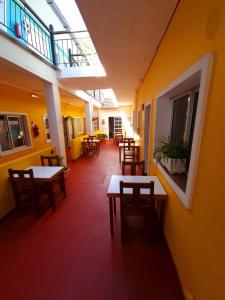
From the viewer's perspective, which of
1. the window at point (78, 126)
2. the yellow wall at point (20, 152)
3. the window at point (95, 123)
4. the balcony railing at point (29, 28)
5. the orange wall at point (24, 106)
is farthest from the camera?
the window at point (95, 123)

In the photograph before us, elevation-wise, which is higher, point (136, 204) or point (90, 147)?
point (136, 204)

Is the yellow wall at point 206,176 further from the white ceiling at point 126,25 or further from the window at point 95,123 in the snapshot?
the window at point 95,123

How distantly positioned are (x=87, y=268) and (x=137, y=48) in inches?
119

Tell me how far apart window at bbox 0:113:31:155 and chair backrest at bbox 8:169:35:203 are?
2.07 meters

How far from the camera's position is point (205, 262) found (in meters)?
0.87

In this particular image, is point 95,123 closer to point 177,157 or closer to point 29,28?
point 29,28

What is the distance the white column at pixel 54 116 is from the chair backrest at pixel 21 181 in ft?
4.68

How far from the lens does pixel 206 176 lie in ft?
2.81

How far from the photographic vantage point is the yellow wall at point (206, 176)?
2.37ft

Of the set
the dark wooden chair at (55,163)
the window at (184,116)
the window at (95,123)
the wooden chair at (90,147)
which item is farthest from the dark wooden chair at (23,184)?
the window at (95,123)

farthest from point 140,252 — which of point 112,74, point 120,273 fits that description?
point 112,74

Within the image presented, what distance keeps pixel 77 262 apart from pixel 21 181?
148 cm

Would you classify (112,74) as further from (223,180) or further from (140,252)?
(140,252)

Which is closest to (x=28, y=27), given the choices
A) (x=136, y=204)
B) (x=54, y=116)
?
(x=54, y=116)
